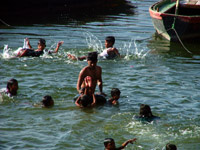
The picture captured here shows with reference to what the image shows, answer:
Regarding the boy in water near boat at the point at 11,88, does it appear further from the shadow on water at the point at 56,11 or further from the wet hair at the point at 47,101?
the shadow on water at the point at 56,11

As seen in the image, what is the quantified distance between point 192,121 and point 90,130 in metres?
2.23

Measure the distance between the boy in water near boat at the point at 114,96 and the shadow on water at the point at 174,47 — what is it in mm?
6061

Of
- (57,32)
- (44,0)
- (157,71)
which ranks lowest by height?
(157,71)

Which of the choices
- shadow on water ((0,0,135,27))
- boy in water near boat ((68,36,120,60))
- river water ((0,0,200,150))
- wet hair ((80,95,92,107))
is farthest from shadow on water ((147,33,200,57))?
wet hair ((80,95,92,107))

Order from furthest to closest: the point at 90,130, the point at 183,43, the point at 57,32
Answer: the point at 57,32 < the point at 183,43 < the point at 90,130

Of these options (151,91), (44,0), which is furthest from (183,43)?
(44,0)

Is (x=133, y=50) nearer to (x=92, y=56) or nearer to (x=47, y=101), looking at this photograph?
(x=92, y=56)

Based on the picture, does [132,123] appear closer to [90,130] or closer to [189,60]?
[90,130]

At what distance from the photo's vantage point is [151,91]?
1040cm

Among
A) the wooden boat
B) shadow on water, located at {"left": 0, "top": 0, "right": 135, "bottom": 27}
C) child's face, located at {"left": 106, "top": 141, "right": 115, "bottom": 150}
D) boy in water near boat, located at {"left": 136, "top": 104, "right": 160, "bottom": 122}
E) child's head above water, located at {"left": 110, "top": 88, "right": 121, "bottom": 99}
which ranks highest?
A: shadow on water, located at {"left": 0, "top": 0, "right": 135, "bottom": 27}

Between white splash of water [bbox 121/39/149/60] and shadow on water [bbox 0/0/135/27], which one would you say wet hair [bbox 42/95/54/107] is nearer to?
white splash of water [bbox 121/39/149/60]

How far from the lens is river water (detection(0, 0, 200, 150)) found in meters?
7.46

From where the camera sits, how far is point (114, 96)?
30.2 ft

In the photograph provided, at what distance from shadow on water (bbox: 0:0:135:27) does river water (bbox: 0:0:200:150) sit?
367 centimetres
